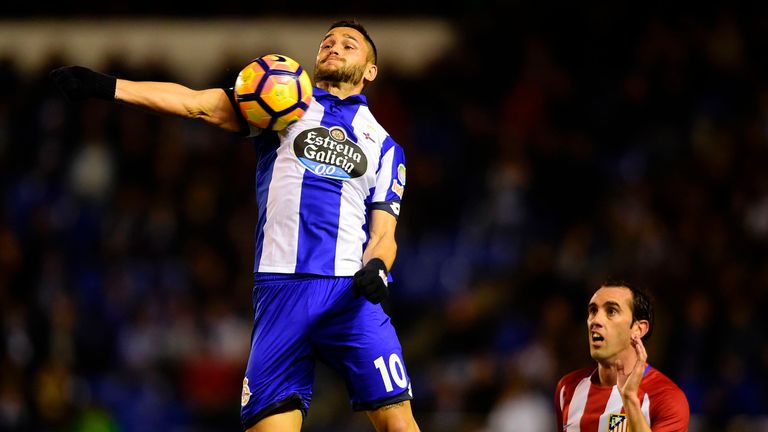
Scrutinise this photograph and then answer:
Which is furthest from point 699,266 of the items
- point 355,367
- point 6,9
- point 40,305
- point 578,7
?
point 6,9

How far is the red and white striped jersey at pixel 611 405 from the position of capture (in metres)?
4.92

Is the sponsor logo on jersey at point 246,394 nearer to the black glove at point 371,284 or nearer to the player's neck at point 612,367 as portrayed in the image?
the black glove at point 371,284

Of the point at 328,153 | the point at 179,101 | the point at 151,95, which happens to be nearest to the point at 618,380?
the point at 328,153

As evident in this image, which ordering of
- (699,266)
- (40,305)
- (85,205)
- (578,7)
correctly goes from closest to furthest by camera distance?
1. (699,266)
2. (40,305)
3. (85,205)
4. (578,7)

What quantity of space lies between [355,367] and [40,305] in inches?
295

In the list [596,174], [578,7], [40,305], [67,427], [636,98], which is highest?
[578,7]

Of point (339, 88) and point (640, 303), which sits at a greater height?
point (339, 88)

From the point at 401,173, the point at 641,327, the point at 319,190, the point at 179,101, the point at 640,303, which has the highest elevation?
the point at 179,101

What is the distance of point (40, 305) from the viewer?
1156cm

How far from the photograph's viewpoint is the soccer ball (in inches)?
188

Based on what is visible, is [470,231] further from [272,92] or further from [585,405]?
[272,92]

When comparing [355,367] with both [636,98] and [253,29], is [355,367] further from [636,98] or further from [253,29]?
[253,29]

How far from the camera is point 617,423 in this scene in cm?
508

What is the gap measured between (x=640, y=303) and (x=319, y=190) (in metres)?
1.57
